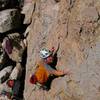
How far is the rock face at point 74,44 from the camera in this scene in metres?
15.7

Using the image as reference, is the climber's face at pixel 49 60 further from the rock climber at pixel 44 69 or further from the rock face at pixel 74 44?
the rock face at pixel 74 44

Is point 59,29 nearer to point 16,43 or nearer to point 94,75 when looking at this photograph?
point 94,75

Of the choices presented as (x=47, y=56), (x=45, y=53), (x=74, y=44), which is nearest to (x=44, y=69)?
(x=47, y=56)

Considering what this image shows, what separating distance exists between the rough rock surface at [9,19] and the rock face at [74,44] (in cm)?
338

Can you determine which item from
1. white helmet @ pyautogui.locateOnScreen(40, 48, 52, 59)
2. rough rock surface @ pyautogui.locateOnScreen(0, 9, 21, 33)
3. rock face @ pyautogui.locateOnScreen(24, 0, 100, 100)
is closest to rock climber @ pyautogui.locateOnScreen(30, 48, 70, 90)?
white helmet @ pyautogui.locateOnScreen(40, 48, 52, 59)

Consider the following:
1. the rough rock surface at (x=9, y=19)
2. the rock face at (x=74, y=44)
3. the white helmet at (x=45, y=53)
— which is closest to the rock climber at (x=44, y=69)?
the white helmet at (x=45, y=53)

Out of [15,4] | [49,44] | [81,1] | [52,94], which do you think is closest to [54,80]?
[52,94]

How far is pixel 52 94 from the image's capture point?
17625mm

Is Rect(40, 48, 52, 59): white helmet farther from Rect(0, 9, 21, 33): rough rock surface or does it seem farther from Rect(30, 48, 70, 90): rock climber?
Rect(0, 9, 21, 33): rough rock surface

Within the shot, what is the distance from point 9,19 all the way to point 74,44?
6576 millimetres

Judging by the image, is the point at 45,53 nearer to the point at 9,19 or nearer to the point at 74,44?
the point at 74,44

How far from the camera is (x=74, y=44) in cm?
1659

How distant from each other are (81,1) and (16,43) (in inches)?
255

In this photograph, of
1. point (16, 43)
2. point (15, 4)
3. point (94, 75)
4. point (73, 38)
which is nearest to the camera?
point (94, 75)
